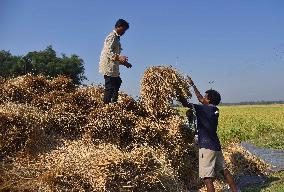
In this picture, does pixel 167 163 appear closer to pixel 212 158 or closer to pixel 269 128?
pixel 212 158

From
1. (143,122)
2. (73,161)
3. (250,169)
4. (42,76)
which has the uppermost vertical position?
(42,76)

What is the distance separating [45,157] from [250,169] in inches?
198

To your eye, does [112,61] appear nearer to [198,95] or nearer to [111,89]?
[111,89]

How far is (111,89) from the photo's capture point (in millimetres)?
9109

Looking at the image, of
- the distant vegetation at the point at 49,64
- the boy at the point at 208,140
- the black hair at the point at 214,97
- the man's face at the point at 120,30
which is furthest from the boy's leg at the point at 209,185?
the distant vegetation at the point at 49,64

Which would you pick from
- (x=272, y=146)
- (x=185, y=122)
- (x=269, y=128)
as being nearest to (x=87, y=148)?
(x=185, y=122)

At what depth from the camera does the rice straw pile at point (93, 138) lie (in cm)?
692

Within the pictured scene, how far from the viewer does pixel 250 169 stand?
10.5 meters

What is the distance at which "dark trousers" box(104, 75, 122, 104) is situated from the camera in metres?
9.04

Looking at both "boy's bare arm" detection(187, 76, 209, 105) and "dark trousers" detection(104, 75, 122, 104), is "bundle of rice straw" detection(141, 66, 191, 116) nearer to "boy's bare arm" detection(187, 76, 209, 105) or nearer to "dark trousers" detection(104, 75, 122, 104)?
"boy's bare arm" detection(187, 76, 209, 105)

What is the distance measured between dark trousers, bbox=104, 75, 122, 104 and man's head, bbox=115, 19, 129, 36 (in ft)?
2.96

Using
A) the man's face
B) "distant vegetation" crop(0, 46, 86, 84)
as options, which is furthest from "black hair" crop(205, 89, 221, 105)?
"distant vegetation" crop(0, 46, 86, 84)

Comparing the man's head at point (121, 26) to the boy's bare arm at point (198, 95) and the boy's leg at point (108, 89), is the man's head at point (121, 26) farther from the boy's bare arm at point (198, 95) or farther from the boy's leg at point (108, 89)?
the boy's bare arm at point (198, 95)

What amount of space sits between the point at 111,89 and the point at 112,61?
543 millimetres
